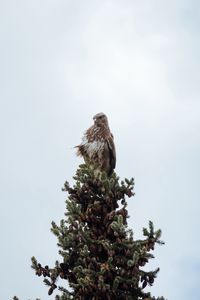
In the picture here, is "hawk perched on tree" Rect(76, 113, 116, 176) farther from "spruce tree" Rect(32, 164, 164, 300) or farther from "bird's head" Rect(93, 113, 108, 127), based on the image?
"spruce tree" Rect(32, 164, 164, 300)

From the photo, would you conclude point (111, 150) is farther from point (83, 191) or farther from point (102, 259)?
point (102, 259)

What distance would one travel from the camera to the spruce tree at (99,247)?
897cm

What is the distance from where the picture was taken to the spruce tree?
8.97 m

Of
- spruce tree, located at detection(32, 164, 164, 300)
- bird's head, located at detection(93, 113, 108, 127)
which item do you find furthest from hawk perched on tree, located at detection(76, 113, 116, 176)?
spruce tree, located at detection(32, 164, 164, 300)

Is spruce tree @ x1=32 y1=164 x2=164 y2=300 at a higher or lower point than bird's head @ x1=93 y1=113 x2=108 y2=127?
lower

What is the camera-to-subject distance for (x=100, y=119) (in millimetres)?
12688

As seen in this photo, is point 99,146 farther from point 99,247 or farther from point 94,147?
point 99,247

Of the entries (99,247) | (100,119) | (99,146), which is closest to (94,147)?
(99,146)

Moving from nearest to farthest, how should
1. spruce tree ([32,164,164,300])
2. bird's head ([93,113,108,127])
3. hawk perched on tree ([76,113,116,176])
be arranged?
spruce tree ([32,164,164,300])
hawk perched on tree ([76,113,116,176])
bird's head ([93,113,108,127])

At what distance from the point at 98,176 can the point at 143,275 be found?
1.92 metres

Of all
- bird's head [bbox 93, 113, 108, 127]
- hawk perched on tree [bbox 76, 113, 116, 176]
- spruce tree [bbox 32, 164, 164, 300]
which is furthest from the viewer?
bird's head [bbox 93, 113, 108, 127]

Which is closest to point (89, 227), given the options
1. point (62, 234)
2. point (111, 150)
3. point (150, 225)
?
point (62, 234)

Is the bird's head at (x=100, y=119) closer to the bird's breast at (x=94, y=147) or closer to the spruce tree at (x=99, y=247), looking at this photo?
the bird's breast at (x=94, y=147)

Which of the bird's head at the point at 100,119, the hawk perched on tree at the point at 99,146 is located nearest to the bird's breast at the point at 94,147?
the hawk perched on tree at the point at 99,146
